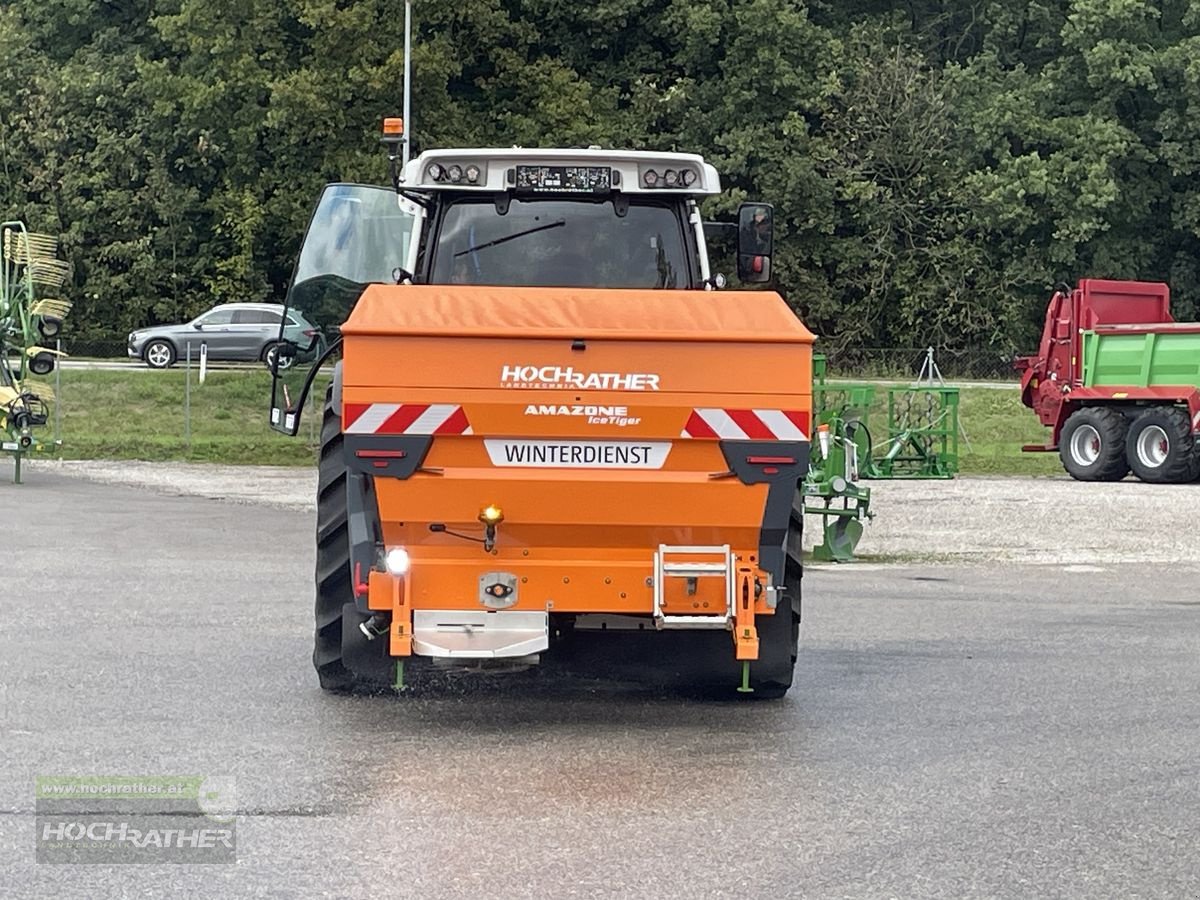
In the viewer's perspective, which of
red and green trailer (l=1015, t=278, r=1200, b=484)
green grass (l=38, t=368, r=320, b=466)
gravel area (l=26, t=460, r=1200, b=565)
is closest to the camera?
gravel area (l=26, t=460, r=1200, b=565)

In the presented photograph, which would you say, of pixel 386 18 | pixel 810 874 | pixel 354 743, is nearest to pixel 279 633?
pixel 354 743

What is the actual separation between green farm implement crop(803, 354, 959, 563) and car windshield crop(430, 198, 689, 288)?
4397mm

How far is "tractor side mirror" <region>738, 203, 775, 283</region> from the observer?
10500 millimetres

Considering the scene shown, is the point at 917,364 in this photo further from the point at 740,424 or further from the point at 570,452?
the point at 570,452

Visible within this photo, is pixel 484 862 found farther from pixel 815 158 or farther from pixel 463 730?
pixel 815 158

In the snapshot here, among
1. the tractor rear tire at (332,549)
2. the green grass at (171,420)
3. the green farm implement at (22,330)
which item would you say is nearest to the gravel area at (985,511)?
the green farm implement at (22,330)

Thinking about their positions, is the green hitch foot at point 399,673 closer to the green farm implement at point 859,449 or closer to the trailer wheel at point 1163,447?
the green farm implement at point 859,449

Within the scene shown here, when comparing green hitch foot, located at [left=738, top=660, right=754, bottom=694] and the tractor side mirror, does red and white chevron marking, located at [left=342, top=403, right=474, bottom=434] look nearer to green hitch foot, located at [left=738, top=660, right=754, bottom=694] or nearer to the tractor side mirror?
green hitch foot, located at [left=738, top=660, right=754, bottom=694]

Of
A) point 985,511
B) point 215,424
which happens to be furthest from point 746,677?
point 215,424

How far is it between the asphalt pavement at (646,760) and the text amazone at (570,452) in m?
1.15

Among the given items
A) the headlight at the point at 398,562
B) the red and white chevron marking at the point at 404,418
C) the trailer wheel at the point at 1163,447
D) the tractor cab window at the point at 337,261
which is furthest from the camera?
the trailer wheel at the point at 1163,447

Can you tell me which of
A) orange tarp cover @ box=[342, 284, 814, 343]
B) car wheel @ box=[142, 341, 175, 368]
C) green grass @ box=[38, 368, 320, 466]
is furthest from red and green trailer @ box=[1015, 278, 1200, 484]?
car wheel @ box=[142, 341, 175, 368]

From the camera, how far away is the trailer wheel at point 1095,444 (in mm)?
29375

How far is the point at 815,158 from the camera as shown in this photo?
5381 cm
